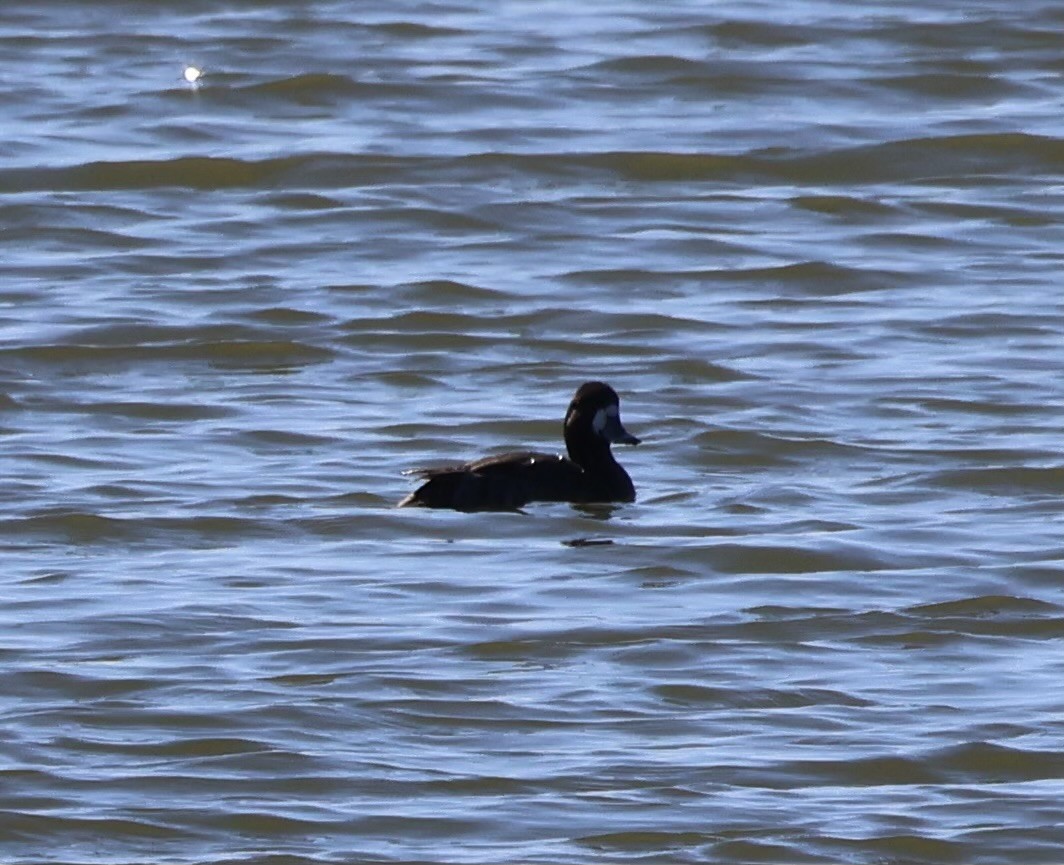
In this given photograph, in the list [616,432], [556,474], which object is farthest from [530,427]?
[556,474]

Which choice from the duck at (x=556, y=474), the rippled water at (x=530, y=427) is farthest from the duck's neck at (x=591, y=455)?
the rippled water at (x=530, y=427)

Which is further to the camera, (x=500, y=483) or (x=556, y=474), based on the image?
(x=556, y=474)

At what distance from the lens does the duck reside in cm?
1111

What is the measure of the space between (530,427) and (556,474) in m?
1.17

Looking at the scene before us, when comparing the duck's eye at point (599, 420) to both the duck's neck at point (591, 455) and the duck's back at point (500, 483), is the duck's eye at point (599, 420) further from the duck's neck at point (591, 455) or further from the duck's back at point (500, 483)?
the duck's back at point (500, 483)

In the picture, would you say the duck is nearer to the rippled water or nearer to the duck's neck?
the duck's neck

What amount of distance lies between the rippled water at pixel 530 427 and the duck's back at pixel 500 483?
151 millimetres

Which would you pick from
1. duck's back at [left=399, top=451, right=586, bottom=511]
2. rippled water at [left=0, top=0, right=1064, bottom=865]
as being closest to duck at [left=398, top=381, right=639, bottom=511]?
duck's back at [left=399, top=451, right=586, bottom=511]

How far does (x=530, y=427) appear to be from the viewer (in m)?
12.8

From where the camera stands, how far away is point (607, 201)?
17.4m

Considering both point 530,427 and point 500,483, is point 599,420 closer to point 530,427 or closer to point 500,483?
point 500,483

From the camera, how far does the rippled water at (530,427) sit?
7.71 meters

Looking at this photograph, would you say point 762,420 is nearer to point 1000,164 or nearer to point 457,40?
point 1000,164

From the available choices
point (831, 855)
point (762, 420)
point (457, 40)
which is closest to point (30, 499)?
point (762, 420)
